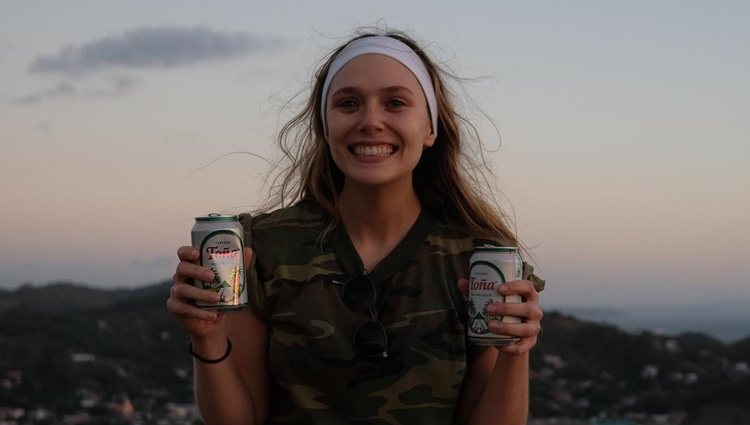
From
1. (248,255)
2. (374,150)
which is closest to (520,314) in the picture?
(374,150)

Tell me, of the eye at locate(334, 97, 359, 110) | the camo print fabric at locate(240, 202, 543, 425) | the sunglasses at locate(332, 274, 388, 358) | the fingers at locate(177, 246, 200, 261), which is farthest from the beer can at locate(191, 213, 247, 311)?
the eye at locate(334, 97, 359, 110)

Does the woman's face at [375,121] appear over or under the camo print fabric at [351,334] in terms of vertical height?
over

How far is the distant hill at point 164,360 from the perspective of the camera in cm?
2589

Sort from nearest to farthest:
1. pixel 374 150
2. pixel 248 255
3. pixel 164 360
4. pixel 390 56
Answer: pixel 248 255, pixel 374 150, pixel 390 56, pixel 164 360

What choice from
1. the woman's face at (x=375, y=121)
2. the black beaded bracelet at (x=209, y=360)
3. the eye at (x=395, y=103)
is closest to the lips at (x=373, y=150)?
the woman's face at (x=375, y=121)

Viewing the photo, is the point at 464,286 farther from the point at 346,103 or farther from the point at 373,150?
the point at 346,103

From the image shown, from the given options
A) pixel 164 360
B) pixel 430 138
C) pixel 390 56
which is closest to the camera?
pixel 390 56

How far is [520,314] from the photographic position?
3.30m

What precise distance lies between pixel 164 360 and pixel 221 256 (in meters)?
26.6

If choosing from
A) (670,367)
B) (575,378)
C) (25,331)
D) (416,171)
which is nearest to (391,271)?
(416,171)

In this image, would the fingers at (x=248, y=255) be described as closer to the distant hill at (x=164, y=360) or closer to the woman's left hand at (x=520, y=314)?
the woman's left hand at (x=520, y=314)

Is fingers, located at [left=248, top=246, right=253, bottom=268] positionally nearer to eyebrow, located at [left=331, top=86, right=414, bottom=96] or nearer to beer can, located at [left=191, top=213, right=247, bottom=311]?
beer can, located at [left=191, top=213, right=247, bottom=311]

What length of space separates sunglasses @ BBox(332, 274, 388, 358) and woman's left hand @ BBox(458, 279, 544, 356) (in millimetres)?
392

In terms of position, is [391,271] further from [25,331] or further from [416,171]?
[25,331]
